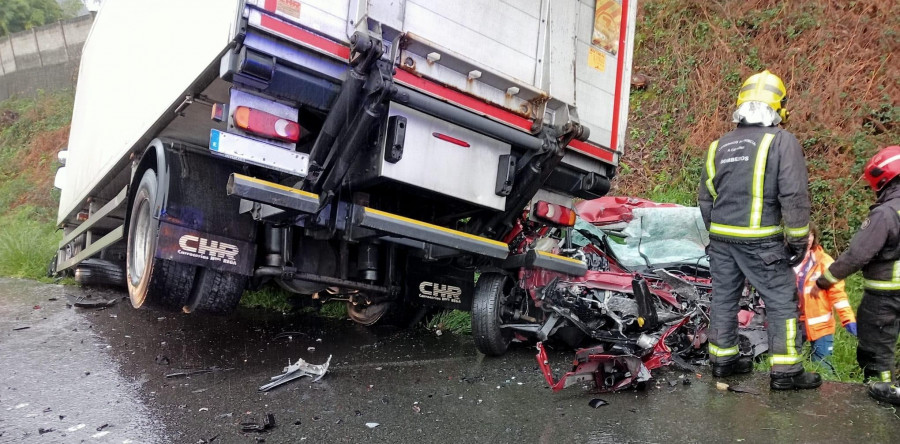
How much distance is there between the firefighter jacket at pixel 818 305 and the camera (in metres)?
3.67

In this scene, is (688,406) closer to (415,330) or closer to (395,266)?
(395,266)

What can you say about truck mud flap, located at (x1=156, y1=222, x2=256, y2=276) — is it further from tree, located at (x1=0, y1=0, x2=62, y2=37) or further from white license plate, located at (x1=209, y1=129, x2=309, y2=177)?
tree, located at (x1=0, y1=0, x2=62, y2=37)

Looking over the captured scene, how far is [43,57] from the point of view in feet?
62.6

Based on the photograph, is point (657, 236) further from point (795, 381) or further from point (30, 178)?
point (30, 178)

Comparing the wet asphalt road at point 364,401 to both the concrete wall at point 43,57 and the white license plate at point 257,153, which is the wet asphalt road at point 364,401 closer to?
the white license plate at point 257,153

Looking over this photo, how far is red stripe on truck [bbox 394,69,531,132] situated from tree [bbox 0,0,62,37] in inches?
1068

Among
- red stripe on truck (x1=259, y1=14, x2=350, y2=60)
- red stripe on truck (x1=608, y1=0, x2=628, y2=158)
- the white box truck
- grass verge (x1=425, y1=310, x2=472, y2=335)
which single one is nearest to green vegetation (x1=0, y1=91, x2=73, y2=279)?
the white box truck

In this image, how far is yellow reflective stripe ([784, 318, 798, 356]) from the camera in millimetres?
3004

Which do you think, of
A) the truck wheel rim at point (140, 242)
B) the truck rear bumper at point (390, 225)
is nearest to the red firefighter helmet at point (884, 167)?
the truck rear bumper at point (390, 225)

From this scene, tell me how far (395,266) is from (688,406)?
207 centimetres

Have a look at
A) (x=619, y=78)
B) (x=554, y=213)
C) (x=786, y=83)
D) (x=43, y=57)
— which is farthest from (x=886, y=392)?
(x=43, y=57)

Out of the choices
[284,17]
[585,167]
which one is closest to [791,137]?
[585,167]

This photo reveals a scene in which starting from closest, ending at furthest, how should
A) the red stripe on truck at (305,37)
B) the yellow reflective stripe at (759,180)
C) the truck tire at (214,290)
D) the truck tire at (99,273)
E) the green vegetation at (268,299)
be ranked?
the red stripe on truck at (305,37) → the yellow reflective stripe at (759,180) → the truck tire at (214,290) → the green vegetation at (268,299) → the truck tire at (99,273)

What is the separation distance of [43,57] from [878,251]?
22.9 m
